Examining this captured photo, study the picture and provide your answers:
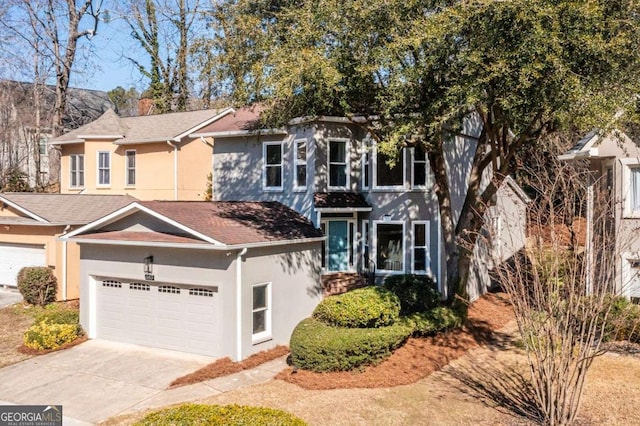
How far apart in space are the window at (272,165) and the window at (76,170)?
44.0ft

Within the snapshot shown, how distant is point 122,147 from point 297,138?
1188cm

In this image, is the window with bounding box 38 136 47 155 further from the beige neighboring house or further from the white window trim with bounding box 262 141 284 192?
the white window trim with bounding box 262 141 284 192

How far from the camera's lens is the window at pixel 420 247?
19922 millimetres

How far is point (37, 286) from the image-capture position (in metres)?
20.2

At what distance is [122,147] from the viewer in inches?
1089

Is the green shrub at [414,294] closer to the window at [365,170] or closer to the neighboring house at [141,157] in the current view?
the window at [365,170]

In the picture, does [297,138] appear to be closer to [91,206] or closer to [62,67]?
[91,206]

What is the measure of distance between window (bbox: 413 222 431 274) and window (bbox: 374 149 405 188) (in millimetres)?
1773

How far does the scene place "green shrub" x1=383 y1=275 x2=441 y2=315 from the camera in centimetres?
1698

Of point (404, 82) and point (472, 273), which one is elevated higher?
point (404, 82)

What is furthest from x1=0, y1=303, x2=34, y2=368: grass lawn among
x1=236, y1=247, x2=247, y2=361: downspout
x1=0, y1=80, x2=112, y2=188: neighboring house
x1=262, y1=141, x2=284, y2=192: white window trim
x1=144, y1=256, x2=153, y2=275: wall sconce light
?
x1=0, y1=80, x2=112, y2=188: neighboring house

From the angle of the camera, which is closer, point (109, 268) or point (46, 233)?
point (109, 268)

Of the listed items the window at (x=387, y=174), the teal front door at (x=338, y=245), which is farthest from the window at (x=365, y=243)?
the window at (x=387, y=174)

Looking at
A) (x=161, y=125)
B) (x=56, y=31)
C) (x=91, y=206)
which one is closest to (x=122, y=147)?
(x=161, y=125)
